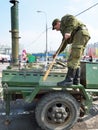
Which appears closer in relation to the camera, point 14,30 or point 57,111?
point 57,111

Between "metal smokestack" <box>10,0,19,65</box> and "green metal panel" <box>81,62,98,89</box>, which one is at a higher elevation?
"metal smokestack" <box>10,0,19,65</box>

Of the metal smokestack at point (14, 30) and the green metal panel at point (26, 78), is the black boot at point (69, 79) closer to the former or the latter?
the green metal panel at point (26, 78)

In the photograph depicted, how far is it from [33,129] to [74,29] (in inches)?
81.6

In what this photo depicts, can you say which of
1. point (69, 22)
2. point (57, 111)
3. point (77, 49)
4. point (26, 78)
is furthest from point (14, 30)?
point (57, 111)

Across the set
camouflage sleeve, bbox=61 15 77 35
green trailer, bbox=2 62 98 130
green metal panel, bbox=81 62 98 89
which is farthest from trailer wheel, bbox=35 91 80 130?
camouflage sleeve, bbox=61 15 77 35

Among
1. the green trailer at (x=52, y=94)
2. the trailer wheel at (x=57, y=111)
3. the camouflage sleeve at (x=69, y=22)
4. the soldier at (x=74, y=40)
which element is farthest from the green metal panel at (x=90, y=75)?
the camouflage sleeve at (x=69, y=22)

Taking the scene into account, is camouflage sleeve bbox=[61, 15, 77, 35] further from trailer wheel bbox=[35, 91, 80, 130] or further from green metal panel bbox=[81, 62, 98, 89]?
trailer wheel bbox=[35, 91, 80, 130]

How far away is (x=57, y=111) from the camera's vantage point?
529cm

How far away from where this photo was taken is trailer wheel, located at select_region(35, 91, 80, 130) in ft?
17.3

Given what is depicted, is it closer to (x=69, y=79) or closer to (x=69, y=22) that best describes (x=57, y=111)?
(x=69, y=79)

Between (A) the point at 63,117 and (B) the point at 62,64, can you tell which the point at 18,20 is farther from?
(A) the point at 63,117

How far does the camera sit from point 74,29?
5500mm

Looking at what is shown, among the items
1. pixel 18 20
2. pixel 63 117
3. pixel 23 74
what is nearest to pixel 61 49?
pixel 23 74

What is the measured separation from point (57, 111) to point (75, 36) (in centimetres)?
146
